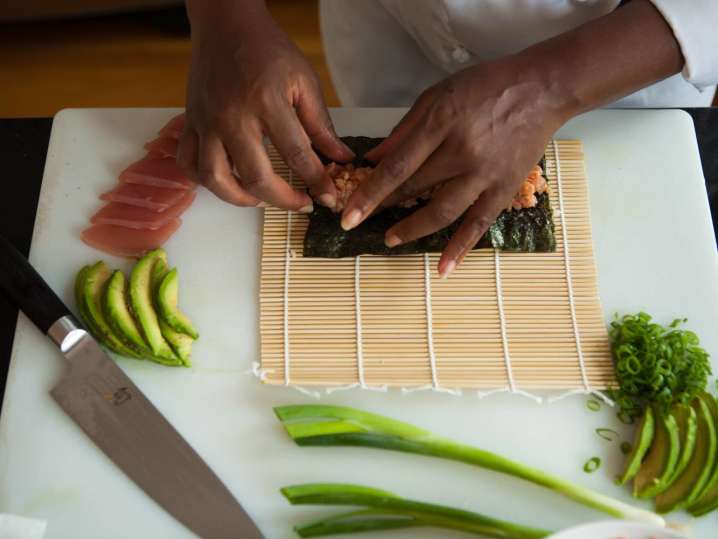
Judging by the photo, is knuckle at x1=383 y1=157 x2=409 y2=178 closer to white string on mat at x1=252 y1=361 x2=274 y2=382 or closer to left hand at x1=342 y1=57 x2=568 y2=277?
left hand at x1=342 y1=57 x2=568 y2=277

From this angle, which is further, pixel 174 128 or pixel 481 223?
pixel 174 128

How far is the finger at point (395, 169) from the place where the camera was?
1.24 m

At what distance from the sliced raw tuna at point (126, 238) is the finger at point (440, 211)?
1.57ft

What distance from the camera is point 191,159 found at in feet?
4.57

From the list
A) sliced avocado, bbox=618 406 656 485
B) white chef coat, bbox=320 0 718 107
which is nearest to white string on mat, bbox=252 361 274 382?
sliced avocado, bbox=618 406 656 485

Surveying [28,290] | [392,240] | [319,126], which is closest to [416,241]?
[392,240]

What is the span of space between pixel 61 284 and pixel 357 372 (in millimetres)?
646

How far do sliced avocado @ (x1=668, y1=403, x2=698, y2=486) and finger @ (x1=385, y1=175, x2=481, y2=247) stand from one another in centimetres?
53

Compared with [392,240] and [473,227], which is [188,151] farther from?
[473,227]

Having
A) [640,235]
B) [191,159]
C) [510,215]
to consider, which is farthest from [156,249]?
[640,235]

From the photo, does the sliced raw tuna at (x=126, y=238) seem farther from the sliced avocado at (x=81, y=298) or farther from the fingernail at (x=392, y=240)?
the fingernail at (x=392, y=240)

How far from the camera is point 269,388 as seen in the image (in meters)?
1.37

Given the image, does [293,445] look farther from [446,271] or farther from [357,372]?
[446,271]

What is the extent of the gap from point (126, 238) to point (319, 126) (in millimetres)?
474
